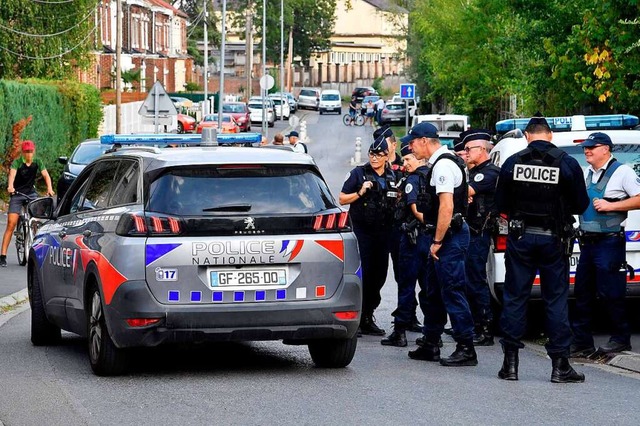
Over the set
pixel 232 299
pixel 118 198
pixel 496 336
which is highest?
pixel 118 198

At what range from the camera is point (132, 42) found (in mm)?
87188

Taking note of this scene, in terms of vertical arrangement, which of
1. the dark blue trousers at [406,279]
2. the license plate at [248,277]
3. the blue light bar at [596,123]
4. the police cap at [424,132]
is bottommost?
the dark blue trousers at [406,279]

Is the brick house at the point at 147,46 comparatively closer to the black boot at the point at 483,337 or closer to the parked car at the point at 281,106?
the parked car at the point at 281,106

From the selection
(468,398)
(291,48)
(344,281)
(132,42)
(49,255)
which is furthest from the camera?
(291,48)

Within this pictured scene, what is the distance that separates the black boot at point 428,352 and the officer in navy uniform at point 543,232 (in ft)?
3.44

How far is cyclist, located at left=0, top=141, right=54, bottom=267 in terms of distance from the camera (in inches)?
735

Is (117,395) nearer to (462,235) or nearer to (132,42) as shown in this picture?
(462,235)

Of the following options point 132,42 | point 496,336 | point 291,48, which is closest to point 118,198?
point 496,336

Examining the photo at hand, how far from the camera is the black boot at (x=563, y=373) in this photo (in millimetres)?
9352

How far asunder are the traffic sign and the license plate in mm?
19809

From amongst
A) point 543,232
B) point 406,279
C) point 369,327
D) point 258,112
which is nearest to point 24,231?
point 369,327

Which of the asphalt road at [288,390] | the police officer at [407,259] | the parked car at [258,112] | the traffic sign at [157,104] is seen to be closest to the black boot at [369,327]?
the police officer at [407,259]

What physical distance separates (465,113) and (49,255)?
140 feet

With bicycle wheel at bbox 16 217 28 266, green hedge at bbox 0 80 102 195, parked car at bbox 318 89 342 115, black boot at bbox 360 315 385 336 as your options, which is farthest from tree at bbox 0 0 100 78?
parked car at bbox 318 89 342 115
